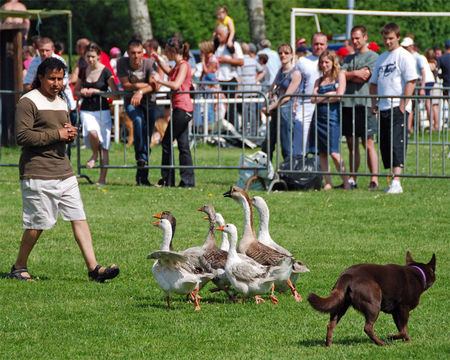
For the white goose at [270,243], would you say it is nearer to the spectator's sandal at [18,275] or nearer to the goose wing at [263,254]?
the goose wing at [263,254]

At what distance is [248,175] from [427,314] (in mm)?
7034

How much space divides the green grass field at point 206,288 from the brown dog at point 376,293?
213mm

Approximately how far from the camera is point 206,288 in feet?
26.3

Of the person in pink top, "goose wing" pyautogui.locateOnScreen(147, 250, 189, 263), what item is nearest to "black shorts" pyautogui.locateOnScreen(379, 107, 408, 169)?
the person in pink top

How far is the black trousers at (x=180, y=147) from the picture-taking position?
1380 cm

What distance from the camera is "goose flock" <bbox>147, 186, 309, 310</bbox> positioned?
6.95 metres

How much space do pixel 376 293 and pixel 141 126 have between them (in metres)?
8.76

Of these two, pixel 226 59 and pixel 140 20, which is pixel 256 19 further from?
pixel 226 59

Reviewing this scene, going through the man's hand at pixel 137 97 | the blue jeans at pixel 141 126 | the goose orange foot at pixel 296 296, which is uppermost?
the man's hand at pixel 137 97

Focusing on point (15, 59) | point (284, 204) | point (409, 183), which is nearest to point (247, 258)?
point (284, 204)

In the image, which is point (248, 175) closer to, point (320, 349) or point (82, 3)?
point (320, 349)

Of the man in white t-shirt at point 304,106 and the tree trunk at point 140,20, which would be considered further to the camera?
the tree trunk at point 140,20

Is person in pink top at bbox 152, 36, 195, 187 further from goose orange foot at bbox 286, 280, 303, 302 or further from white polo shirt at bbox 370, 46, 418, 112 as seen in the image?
goose orange foot at bbox 286, 280, 303, 302

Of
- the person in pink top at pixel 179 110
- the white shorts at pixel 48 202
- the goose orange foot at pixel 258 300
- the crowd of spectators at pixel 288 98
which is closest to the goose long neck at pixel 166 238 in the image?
the goose orange foot at pixel 258 300
